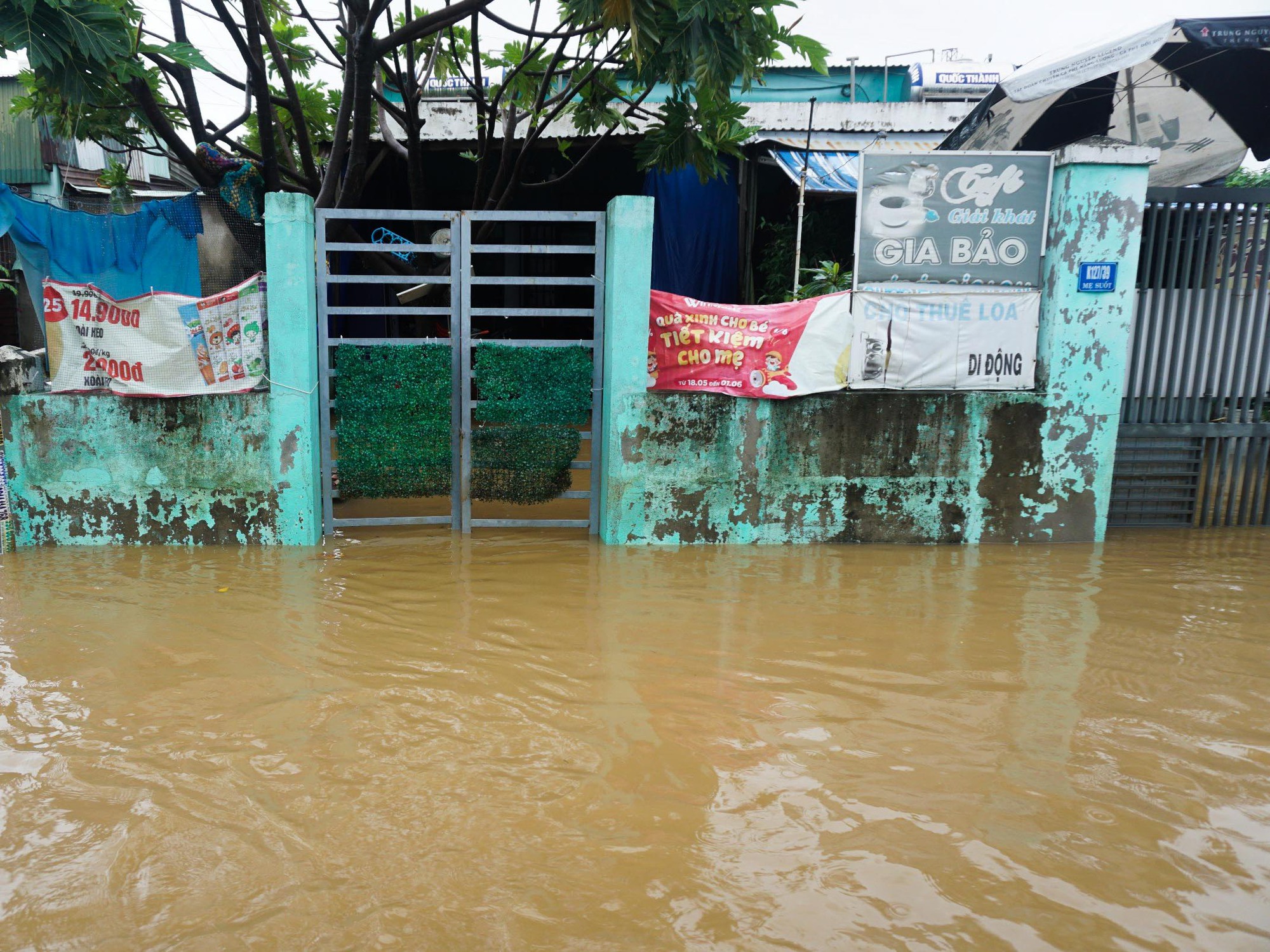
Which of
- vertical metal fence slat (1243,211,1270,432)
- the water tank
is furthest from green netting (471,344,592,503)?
the water tank

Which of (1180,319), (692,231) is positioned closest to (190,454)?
(692,231)

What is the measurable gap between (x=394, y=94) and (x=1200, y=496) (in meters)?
11.4

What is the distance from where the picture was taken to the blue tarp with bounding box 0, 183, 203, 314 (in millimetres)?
6219

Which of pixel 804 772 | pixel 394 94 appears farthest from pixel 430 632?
pixel 394 94

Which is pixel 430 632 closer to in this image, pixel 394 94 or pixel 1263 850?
pixel 1263 850

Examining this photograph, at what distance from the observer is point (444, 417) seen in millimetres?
6535

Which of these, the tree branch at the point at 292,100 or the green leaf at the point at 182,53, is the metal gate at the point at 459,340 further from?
the tree branch at the point at 292,100

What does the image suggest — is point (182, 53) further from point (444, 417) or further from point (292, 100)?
point (444, 417)

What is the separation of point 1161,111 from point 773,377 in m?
5.42

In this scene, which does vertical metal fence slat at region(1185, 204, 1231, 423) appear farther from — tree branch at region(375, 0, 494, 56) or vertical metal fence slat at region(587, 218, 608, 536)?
tree branch at region(375, 0, 494, 56)

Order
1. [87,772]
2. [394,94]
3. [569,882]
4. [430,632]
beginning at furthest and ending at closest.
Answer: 1. [394,94]
2. [430,632]
3. [87,772]
4. [569,882]

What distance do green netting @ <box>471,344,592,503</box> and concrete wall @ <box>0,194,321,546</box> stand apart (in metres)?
1.19

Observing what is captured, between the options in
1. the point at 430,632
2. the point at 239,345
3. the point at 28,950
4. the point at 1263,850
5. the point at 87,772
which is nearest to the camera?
the point at 28,950

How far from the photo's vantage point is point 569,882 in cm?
256
